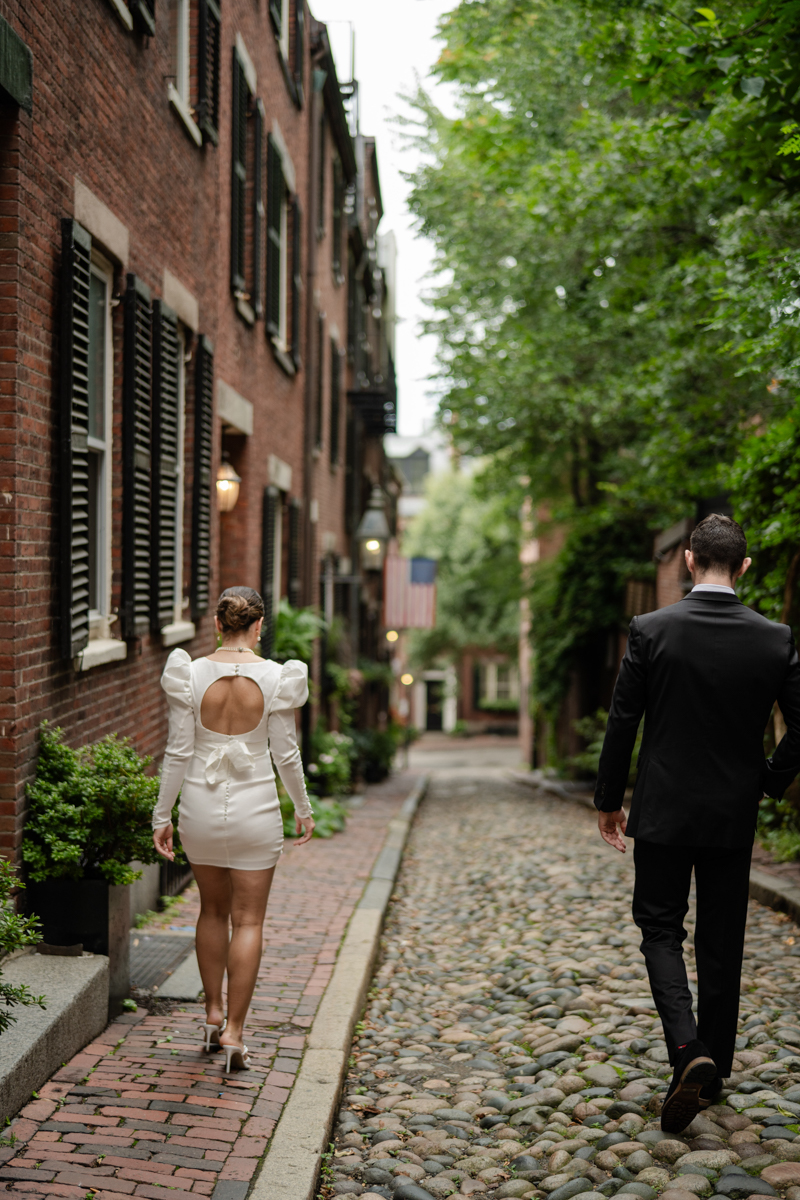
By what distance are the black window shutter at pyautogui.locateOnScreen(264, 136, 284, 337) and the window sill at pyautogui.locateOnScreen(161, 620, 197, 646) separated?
14.2 ft

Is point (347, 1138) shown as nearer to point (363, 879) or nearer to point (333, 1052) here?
point (333, 1052)

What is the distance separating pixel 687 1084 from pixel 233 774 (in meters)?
1.79

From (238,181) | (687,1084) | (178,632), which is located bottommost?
(687,1084)

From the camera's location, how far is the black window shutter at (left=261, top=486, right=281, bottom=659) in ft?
36.5

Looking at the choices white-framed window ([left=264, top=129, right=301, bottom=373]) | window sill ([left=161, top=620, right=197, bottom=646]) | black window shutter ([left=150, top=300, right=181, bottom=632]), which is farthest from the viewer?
white-framed window ([left=264, top=129, right=301, bottom=373])

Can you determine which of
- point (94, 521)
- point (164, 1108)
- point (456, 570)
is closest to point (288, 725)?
point (164, 1108)

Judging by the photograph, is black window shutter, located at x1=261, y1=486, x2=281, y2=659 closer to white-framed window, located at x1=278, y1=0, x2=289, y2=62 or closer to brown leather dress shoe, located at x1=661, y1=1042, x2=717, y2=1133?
white-framed window, located at x1=278, y1=0, x2=289, y2=62

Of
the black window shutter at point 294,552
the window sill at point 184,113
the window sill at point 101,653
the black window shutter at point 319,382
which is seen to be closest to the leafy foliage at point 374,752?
the black window shutter at point 319,382

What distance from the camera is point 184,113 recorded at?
24.1 feet

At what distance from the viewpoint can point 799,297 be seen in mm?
6383

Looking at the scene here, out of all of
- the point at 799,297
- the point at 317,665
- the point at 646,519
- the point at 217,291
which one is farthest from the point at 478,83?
the point at 799,297

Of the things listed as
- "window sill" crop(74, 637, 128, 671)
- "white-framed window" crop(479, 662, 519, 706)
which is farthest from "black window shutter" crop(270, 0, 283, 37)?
"white-framed window" crop(479, 662, 519, 706)

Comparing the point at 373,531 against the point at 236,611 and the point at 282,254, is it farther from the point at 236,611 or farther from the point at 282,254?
the point at 236,611

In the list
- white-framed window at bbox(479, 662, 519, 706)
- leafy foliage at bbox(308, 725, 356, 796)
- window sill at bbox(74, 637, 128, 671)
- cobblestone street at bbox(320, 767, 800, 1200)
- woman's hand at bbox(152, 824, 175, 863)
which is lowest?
white-framed window at bbox(479, 662, 519, 706)
